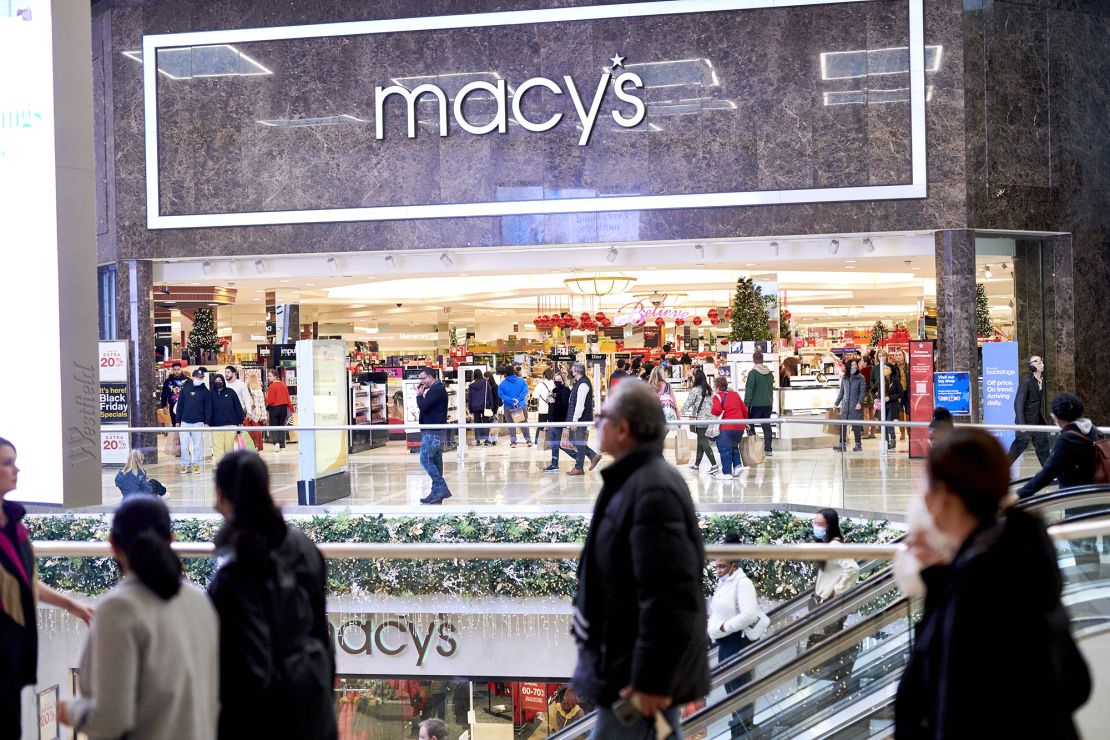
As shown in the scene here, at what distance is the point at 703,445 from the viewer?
35.6ft

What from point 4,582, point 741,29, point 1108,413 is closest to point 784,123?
point 741,29

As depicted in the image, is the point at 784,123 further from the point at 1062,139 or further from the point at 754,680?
the point at 754,680

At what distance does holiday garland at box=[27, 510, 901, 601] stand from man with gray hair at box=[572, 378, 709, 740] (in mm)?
1424

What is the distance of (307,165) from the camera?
1655 cm

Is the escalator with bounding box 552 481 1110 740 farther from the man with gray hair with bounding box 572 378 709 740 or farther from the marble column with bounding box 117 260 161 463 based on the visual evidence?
the marble column with bounding box 117 260 161 463

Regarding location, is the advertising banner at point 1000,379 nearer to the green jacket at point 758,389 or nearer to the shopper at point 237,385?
the green jacket at point 758,389

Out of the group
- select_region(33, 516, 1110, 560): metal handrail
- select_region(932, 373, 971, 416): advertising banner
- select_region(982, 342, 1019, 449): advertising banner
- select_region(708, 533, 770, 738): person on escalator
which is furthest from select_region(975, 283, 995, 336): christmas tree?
select_region(33, 516, 1110, 560): metal handrail

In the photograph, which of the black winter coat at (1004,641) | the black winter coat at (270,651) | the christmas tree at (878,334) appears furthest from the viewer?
the christmas tree at (878,334)

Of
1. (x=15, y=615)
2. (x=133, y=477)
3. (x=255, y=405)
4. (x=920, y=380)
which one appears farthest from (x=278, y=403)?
(x=15, y=615)

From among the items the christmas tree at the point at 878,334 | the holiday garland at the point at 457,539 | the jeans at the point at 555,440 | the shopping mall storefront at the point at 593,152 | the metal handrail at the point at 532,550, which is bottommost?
the holiday garland at the point at 457,539

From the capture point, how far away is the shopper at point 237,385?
54.4ft

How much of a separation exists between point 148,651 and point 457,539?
30.3 ft

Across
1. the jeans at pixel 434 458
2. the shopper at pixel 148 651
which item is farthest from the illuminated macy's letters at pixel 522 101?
the shopper at pixel 148 651

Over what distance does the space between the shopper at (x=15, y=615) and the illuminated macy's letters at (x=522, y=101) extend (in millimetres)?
13294
